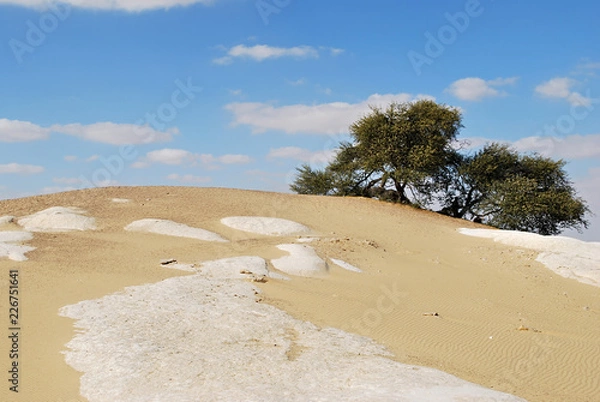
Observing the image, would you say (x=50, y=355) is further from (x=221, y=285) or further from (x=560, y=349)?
(x=560, y=349)

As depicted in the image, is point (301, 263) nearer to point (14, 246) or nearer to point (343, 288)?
point (343, 288)

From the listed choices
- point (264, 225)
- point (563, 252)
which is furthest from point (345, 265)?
point (563, 252)

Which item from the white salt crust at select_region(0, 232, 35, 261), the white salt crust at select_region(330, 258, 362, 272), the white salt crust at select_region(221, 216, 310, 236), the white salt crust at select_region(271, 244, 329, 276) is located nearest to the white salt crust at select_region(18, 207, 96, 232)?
the white salt crust at select_region(0, 232, 35, 261)

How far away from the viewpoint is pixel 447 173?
115 feet

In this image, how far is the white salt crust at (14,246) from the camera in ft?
50.4

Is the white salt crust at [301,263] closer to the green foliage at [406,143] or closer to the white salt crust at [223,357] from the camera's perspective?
A: the white salt crust at [223,357]

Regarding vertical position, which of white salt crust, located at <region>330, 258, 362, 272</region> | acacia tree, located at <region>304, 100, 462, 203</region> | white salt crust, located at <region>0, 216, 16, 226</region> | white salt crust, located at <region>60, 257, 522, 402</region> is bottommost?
white salt crust, located at <region>60, 257, 522, 402</region>

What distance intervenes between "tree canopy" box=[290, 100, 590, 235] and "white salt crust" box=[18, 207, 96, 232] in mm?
17521

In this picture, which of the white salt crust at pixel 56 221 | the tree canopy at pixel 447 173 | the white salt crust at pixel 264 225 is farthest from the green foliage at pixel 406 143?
the white salt crust at pixel 56 221

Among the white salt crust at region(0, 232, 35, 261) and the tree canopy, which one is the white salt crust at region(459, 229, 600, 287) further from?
the white salt crust at region(0, 232, 35, 261)

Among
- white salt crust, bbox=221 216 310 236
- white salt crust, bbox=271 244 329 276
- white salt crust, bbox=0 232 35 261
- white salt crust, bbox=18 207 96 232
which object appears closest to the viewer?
white salt crust, bbox=0 232 35 261

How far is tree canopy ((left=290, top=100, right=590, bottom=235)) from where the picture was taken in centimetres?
3197

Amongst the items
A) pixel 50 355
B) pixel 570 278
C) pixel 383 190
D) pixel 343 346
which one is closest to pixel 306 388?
pixel 343 346

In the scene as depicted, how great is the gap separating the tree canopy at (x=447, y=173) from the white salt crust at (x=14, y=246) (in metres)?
20.4
